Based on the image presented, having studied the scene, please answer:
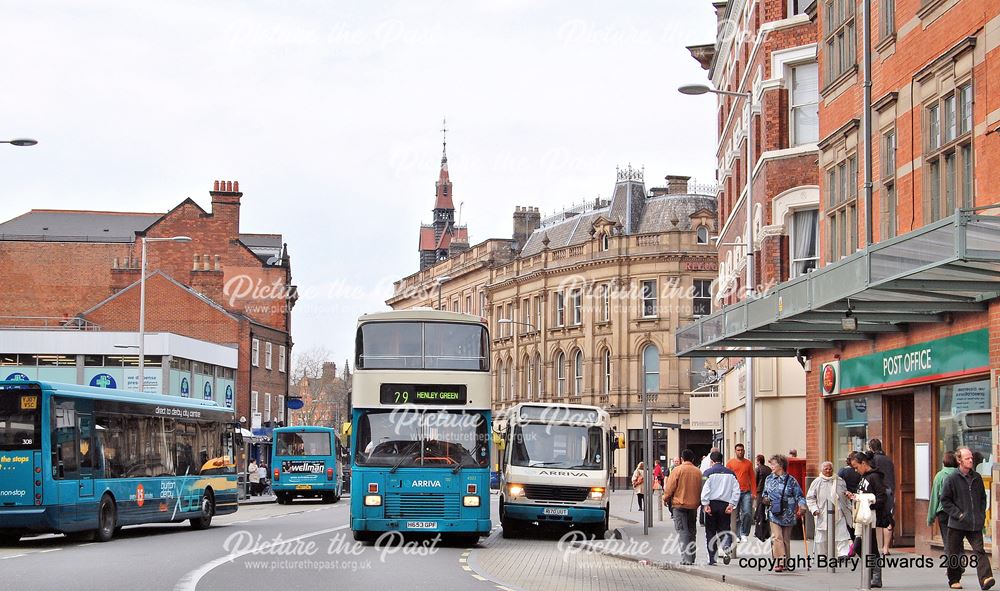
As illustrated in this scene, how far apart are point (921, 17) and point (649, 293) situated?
5166 cm

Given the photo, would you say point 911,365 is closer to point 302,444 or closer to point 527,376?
point 302,444

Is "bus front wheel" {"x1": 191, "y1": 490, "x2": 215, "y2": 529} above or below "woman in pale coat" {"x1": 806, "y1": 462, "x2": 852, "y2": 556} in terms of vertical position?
below

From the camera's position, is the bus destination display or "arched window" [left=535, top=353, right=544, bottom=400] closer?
the bus destination display

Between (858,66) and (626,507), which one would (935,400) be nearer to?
(858,66)

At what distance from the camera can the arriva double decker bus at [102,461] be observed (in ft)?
75.5

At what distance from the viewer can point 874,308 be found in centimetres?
1925

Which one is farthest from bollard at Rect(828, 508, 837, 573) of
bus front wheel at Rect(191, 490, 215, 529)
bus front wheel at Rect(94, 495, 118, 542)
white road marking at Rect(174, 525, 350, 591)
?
bus front wheel at Rect(191, 490, 215, 529)

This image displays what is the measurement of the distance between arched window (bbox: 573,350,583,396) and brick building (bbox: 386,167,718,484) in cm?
6

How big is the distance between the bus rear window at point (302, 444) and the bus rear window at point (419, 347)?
86.3 ft

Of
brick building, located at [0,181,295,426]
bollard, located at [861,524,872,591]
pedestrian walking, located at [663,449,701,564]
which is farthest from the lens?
brick building, located at [0,181,295,426]

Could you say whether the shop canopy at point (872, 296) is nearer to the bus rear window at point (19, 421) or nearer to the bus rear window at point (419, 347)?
the bus rear window at point (419, 347)

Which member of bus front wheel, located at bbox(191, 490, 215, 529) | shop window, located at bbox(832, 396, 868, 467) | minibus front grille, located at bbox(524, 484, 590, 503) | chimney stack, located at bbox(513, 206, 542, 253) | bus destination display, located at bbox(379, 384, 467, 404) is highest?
chimney stack, located at bbox(513, 206, 542, 253)

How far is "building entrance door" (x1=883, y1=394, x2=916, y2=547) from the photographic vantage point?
22391 mm

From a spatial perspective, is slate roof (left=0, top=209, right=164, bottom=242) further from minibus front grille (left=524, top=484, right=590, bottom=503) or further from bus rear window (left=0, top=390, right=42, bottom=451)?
bus rear window (left=0, top=390, right=42, bottom=451)
